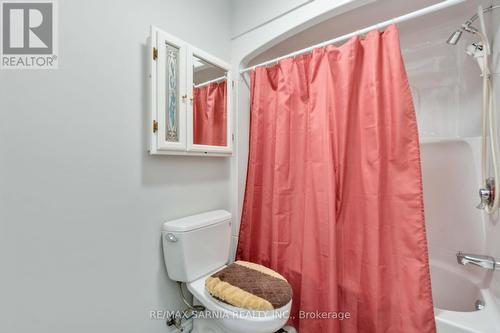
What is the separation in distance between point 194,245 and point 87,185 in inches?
23.5

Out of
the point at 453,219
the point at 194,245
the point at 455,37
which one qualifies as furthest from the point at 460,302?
the point at 194,245

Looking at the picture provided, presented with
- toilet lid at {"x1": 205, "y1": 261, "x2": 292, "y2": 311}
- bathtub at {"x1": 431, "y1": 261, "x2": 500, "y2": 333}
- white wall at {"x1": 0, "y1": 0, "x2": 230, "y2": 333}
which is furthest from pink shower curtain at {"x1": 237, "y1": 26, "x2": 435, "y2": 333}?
white wall at {"x1": 0, "y1": 0, "x2": 230, "y2": 333}

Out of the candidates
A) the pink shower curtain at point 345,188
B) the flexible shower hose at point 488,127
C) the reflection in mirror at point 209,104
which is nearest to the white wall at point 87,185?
the reflection in mirror at point 209,104

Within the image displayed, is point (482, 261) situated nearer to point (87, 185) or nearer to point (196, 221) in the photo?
point (196, 221)

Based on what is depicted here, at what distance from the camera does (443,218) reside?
60.0 inches

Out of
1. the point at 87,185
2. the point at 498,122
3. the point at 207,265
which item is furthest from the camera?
the point at 207,265

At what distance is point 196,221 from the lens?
4.22ft

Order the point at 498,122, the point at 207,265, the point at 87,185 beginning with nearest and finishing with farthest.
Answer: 1. the point at 87,185
2. the point at 498,122
3. the point at 207,265

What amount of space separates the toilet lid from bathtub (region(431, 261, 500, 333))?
693 mm

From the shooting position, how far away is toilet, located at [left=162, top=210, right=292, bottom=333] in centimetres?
101

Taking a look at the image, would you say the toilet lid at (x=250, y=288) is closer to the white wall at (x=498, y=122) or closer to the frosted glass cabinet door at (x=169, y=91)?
the frosted glass cabinet door at (x=169, y=91)

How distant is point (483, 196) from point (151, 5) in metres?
2.01

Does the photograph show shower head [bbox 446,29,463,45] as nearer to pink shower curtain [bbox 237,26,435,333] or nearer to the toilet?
pink shower curtain [bbox 237,26,435,333]

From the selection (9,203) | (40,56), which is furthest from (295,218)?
(40,56)
